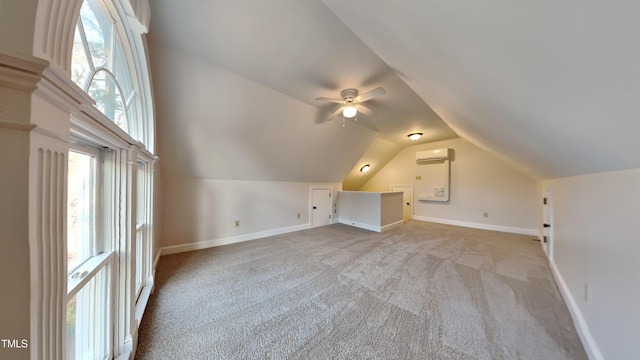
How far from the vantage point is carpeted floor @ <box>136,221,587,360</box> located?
1.38 metres

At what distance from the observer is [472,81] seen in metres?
1.38

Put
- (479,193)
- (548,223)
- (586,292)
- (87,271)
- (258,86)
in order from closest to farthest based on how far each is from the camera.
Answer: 1. (87,271)
2. (586,292)
3. (258,86)
4. (548,223)
5. (479,193)

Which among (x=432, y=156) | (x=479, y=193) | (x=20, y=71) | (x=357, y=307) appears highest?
(x=432, y=156)

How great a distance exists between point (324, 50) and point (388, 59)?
2.05 feet

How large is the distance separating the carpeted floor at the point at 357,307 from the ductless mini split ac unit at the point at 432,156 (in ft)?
8.77

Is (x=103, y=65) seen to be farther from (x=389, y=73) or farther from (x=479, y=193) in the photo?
(x=479, y=193)

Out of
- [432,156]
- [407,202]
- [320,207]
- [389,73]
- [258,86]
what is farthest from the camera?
[407,202]

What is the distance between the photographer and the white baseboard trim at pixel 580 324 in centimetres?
130

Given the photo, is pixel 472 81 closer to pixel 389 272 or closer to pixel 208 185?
pixel 389 272

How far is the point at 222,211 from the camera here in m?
3.56

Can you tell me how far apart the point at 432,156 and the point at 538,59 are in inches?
198

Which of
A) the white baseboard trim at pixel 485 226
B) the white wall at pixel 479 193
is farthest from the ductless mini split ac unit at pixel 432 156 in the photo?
the white baseboard trim at pixel 485 226

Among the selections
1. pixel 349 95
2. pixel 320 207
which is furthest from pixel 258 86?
pixel 320 207

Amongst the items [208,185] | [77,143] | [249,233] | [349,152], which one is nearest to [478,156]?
[349,152]
